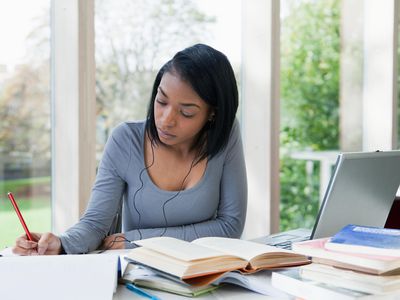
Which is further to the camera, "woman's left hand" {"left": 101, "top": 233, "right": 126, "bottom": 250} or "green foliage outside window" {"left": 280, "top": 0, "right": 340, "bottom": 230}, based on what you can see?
"green foliage outside window" {"left": 280, "top": 0, "right": 340, "bottom": 230}

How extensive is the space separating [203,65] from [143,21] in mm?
794

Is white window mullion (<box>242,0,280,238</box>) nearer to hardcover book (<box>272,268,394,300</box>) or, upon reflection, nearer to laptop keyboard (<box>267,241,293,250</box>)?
laptop keyboard (<box>267,241,293,250</box>)

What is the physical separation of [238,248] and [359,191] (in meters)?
0.39

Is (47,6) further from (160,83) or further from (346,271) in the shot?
(346,271)

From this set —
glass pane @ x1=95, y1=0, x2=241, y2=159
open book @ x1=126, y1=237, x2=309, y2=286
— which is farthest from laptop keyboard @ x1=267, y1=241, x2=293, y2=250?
glass pane @ x1=95, y1=0, x2=241, y2=159

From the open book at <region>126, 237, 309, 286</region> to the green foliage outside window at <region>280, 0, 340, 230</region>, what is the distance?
177 cm

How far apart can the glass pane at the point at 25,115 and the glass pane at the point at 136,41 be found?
230mm

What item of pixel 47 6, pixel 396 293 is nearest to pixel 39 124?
pixel 47 6

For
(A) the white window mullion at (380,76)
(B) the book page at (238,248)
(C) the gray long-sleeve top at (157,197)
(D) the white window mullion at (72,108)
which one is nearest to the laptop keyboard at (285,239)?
(C) the gray long-sleeve top at (157,197)

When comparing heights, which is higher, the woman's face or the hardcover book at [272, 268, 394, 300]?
the woman's face

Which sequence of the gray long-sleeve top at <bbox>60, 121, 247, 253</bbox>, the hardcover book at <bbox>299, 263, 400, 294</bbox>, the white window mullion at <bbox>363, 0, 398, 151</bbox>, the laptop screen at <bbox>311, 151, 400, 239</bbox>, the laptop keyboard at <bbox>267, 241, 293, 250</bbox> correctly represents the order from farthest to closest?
the white window mullion at <bbox>363, 0, 398, 151</bbox> → the gray long-sleeve top at <bbox>60, 121, 247, 253</bbox> → the laptop keyboard at <bbox>267, 241, 293, 250</bbox> → the laptop screen at <bbox>311, 151, 400, 239</bbox> → the hardcover book at <bbox>299, 263, 400, 294</bbox>

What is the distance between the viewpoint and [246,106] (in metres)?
2.69

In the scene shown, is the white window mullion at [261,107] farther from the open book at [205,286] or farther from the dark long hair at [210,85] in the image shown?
the open book at [205,286]

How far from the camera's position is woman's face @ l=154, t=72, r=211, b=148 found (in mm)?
1681
